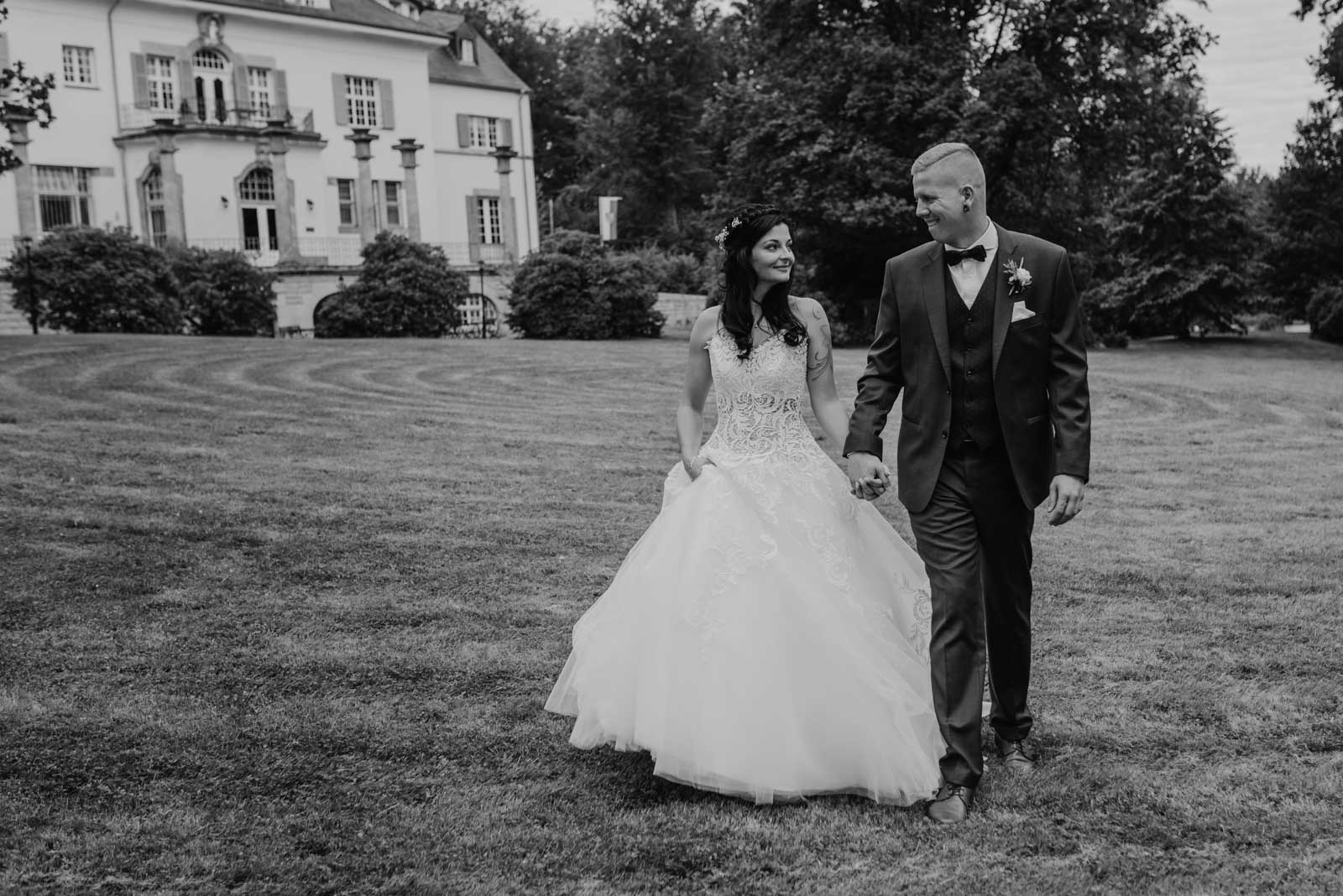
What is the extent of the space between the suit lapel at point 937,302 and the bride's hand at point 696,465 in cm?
111

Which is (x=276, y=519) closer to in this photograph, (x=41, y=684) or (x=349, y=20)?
(x=41, y=684)

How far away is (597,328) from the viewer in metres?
32.6

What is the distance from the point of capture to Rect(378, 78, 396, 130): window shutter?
43.2 metres

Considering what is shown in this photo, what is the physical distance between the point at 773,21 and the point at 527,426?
24637mm

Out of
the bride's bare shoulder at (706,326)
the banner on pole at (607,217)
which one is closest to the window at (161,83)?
the banner on pole at (607,217)

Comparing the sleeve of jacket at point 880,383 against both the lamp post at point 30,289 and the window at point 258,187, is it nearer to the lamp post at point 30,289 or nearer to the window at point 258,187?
the lamp post at point 30,289

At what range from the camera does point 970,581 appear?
4.42 metres

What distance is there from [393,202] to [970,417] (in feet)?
138

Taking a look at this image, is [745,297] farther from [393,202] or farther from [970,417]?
[393,202]

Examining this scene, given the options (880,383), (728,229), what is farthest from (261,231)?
(880,383)

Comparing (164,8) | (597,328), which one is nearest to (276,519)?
(597,328)

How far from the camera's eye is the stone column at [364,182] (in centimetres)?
3947

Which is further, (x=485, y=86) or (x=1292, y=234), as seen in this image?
(x=485, y=86)

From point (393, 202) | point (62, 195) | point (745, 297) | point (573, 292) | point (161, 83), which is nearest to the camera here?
point (745, 297)
